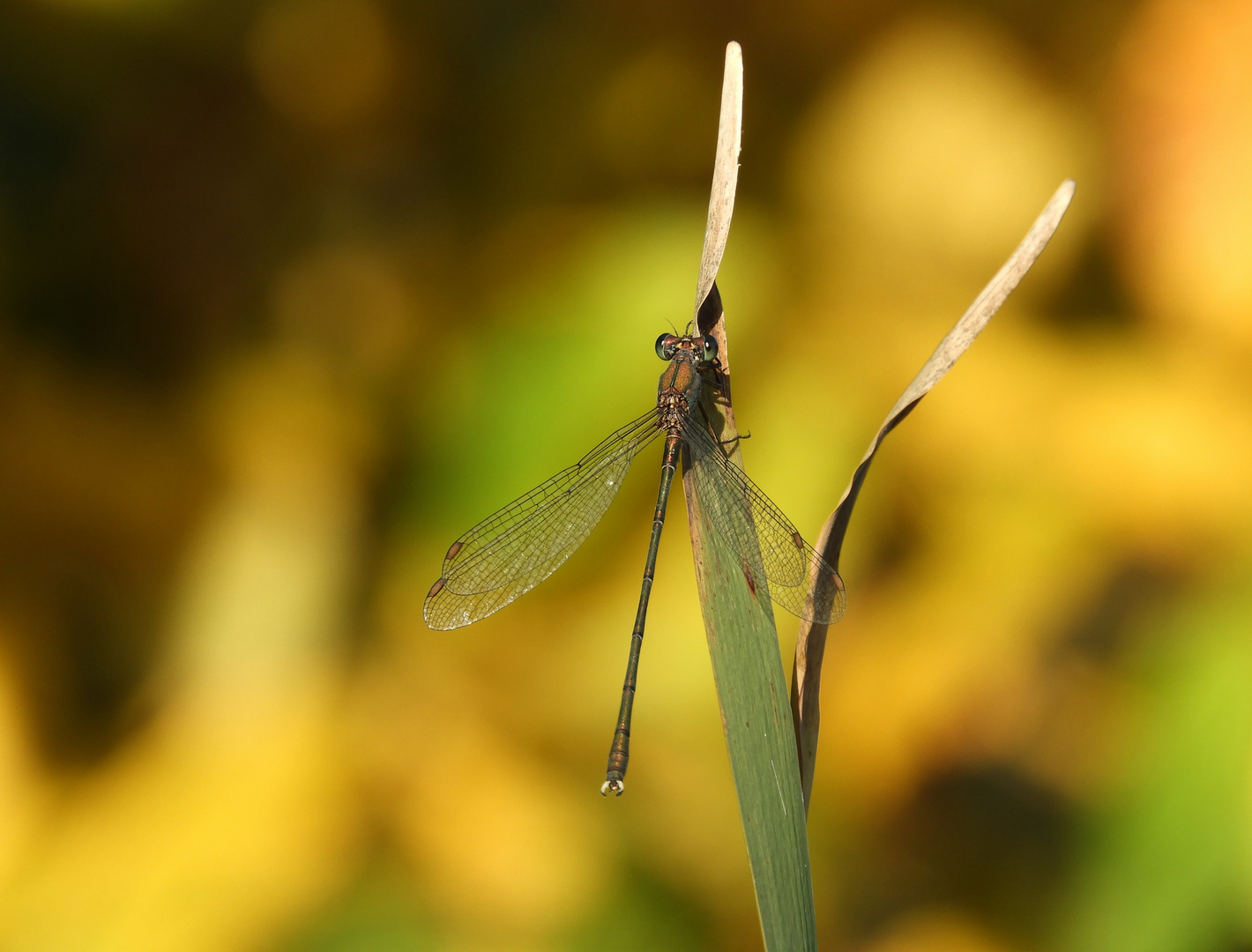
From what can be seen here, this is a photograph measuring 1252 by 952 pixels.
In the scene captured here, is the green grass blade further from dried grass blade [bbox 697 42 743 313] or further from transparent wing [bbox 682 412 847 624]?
dried grass blade [bbox 697 42 743 313]

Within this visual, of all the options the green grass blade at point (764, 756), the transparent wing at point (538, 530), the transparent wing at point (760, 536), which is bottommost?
the green grass blade at point (764, 756)

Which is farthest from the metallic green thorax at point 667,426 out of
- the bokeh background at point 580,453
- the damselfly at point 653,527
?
the bokeh background at point 580,453

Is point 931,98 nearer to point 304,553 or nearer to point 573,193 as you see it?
point 573,193

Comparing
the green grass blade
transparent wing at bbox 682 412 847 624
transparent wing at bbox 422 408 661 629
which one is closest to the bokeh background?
transparent wing at bbox 422 408 661 629

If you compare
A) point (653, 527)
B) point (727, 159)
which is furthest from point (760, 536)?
point (727, 159)

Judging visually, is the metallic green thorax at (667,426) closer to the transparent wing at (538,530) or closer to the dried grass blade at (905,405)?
the transparent wing at (538,530)

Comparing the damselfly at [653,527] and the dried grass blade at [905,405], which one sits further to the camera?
the damselfly at [653,527]

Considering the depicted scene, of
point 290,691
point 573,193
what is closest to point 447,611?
point 290,691

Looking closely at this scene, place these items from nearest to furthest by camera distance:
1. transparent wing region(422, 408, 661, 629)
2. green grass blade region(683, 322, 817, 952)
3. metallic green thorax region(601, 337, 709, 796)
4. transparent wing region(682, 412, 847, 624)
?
1. green grass blade region(683, 322, 817, 952)
2. transparent wing region(682, 412, 847, 624)
3. metallic green thorax region(601, 337, 709, 796)
4. transparent wing region(422, 408, 661, 629)
